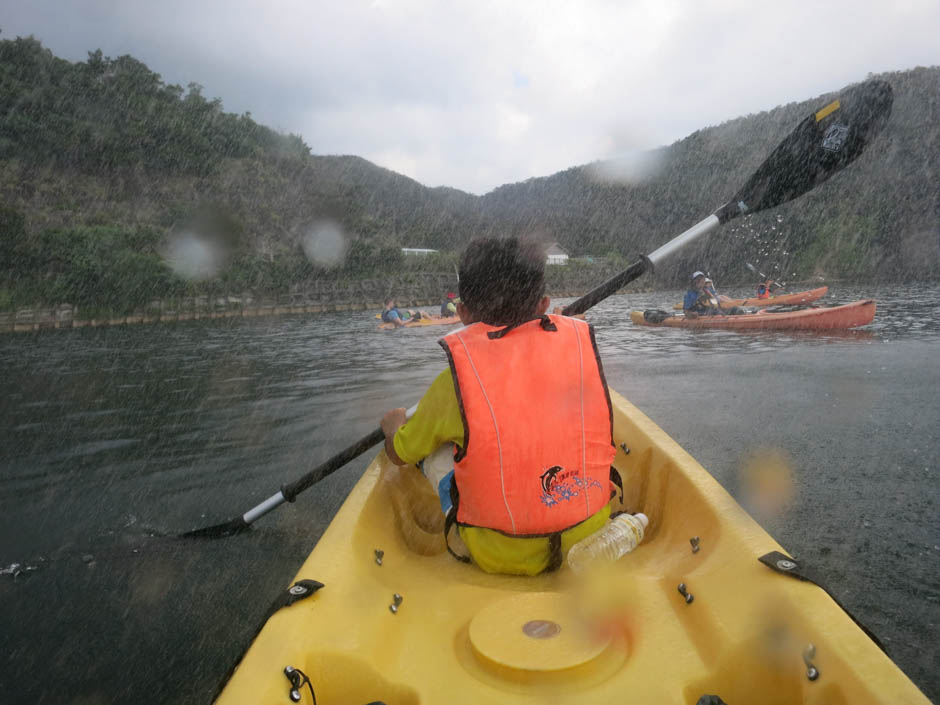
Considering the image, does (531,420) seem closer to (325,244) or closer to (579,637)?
(579,637)

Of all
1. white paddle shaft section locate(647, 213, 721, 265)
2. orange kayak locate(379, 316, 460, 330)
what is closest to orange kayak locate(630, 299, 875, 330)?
orange kayak locate(379, 316, 460, 330)

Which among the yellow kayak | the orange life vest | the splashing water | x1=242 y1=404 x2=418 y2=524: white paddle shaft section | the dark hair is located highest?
the splashing water

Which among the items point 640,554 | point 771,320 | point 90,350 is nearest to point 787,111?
point 771,320

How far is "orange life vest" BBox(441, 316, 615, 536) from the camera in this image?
5.26ft

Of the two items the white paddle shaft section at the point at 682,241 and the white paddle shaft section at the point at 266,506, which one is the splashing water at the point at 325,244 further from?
the white paddle shaft section at the point at 682,241

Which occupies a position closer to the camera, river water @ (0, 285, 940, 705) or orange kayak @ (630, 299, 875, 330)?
river water @ (0, 285, 940, 705)

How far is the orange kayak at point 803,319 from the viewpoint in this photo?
984 cm

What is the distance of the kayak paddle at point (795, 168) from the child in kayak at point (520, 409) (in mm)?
1272

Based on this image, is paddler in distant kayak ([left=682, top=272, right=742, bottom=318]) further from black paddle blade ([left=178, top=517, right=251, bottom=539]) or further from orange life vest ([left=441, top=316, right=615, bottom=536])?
orange life vest ([left=441, top=316, right=615, bottom=536])

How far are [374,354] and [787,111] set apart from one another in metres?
76.8

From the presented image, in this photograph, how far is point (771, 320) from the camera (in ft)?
34.1

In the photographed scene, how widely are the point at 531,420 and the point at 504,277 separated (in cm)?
40

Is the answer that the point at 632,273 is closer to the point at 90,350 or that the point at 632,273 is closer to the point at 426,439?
the point at 426,439

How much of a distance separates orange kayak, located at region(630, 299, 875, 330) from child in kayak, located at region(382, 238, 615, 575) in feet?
32.1
